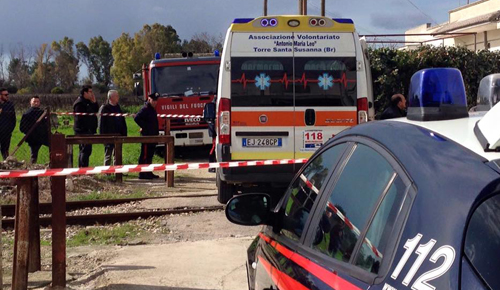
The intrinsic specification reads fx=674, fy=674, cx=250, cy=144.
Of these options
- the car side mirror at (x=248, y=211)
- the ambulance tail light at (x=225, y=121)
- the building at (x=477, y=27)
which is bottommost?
the car side mirror at (x=248, y=211)

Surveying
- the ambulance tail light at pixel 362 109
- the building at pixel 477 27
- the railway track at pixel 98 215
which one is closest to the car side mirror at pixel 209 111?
the railway track at pixel 98 215

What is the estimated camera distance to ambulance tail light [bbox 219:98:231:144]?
9.18m

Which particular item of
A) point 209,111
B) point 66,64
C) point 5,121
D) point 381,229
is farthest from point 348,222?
point 66,64

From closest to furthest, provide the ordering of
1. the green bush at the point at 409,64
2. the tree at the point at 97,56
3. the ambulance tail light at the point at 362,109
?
1. the ambulance tail light at the point at 362,109
2. the green bush at the point at 409,64
3. the tree at the point at 97,56

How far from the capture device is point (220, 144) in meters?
9.27

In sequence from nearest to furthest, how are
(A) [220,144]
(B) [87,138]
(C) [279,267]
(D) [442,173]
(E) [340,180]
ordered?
(D) [442,173], (E) [340,180], (C) [279,267], (A) [220,144], (B) [87,138]

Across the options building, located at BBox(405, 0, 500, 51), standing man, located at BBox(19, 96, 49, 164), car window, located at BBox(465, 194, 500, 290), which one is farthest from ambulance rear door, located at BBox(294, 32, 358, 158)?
building, located at BBox(405, 0, 500, 51)

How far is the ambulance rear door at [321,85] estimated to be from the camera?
30.6 feet

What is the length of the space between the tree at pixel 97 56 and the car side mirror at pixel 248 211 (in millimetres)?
117362

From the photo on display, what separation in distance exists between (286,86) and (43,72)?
9430cm

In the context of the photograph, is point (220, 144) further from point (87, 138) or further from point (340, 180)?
point (340, 180)

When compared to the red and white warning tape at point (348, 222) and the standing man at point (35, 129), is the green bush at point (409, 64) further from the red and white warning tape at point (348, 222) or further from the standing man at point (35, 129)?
the red and white warning tape at point (348, 222)

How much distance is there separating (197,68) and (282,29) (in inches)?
311

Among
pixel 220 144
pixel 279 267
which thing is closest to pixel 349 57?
pixel 220 144
